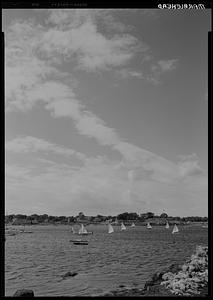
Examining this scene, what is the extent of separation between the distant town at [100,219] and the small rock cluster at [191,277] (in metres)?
0.28

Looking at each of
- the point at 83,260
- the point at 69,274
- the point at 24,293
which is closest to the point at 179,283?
the point at 69,274

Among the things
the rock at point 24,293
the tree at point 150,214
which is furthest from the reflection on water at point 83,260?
the tree at point 150,214

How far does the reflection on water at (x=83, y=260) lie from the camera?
9.04 feet

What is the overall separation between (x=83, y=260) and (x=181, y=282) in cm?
123

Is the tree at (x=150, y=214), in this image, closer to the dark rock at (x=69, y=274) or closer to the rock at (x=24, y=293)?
the dark rock at (x=69, y=274)

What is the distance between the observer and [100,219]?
10.0 feet

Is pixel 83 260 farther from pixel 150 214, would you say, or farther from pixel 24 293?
pixel 24 293

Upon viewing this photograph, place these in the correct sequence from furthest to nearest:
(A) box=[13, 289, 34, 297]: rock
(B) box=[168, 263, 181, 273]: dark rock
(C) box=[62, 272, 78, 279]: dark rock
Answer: (B) box=[168, 263, 181, 273]: dark rock
(C) box=[62, 272, 78, 279]: dark rock
(A) box=[13, 289, 34, 297]: rock

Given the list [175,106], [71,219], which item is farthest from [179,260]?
[175,106]

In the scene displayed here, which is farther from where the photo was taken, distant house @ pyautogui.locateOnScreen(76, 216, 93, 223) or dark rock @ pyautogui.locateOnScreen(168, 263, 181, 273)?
dark rock @ pyautogui.locateOnScreen(168, 263, 181, 273)

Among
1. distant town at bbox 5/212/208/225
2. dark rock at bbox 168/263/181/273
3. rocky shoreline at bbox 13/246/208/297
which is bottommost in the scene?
dark rock at bbox 168/263/181/273

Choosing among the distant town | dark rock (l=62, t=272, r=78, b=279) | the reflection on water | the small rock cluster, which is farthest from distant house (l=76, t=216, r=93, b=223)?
the small rock cluster

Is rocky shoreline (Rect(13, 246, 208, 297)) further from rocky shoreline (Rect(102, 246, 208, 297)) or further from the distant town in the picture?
the distant town

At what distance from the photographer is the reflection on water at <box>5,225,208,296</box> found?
2756 mm
